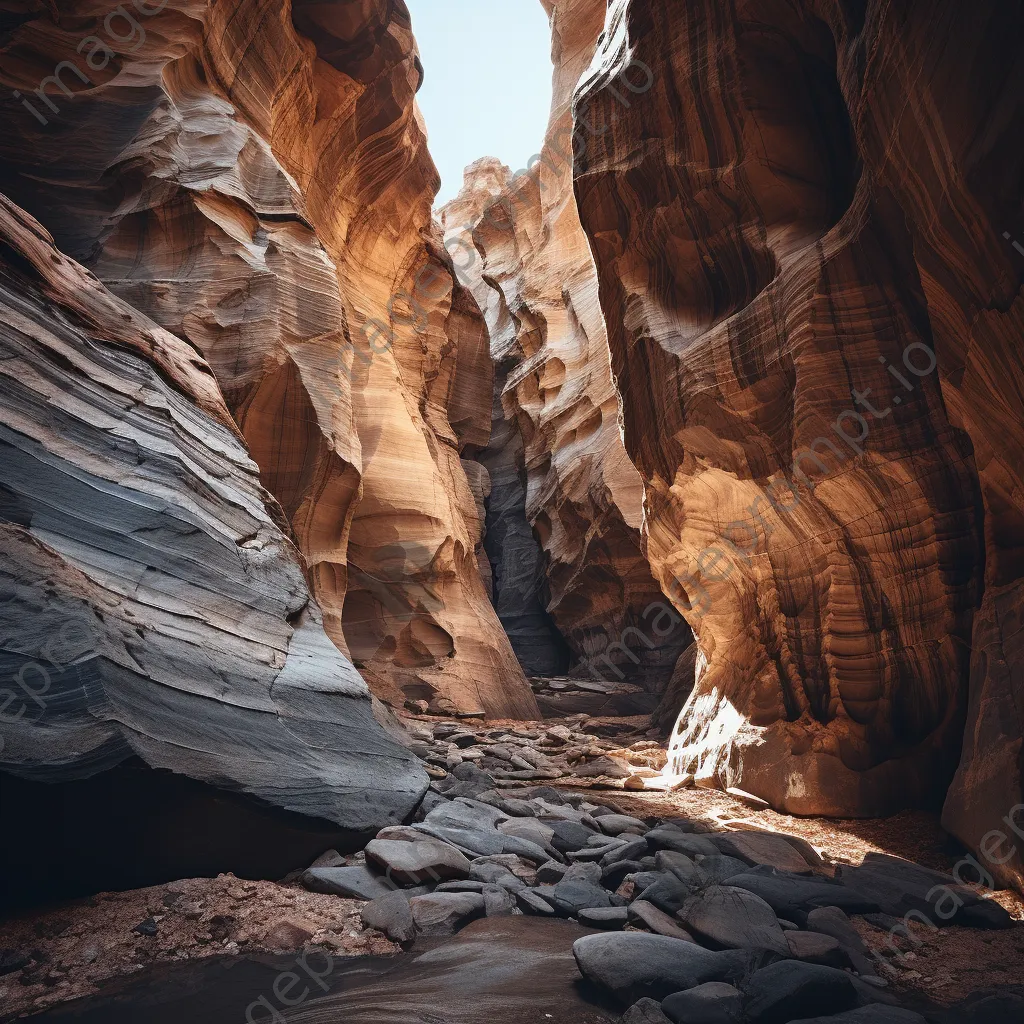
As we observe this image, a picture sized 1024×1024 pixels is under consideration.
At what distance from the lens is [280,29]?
39.4ft

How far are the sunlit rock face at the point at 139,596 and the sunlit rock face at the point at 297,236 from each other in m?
3.75

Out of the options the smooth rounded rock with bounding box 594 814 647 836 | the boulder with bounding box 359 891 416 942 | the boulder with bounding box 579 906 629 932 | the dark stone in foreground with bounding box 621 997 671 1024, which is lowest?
the smooth rounded rock with bounding box 594 814 647 836

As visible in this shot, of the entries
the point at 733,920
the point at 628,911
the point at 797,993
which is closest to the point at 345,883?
the point at 628,911

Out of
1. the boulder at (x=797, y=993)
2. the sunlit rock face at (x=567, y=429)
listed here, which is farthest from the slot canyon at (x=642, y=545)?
the sunlit rock face at (x=567, y=429)

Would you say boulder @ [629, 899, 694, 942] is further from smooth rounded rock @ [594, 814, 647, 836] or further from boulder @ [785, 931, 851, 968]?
smooth rounded rock @ [594, 814, 647, 836]

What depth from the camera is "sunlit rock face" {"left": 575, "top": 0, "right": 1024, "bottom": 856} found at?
13.0 feet

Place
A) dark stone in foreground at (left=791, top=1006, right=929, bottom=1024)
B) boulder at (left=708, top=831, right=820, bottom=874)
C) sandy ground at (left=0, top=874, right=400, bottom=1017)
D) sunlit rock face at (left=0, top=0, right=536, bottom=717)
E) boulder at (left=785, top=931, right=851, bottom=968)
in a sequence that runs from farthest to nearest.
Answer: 1. sunlit rock face at (left=0, top=0, right=536, bottom=717)
2. boulder at (left=708, top=831, right=820, bottom=874)
3. boulder at (left=785, top=931, right=851, bottom=968)
4. sandy ground at (left=0, top=874, right=400, bottom=1017)
5. dark stone in foreground at (left=791, top=1006, right=929, bottom=1024)

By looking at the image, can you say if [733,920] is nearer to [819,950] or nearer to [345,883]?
[819,950]

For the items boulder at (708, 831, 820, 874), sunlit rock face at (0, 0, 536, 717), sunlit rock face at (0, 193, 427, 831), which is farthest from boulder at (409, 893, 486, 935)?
sunlit rock face at (0, 0, 536, 717)

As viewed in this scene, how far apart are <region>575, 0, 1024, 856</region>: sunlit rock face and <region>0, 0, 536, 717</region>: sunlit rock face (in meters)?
5.06

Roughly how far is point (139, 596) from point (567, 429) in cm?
1730

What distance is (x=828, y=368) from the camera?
20.4 ft

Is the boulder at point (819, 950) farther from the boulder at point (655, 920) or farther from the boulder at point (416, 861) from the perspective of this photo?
the boulder at point (416, 861)

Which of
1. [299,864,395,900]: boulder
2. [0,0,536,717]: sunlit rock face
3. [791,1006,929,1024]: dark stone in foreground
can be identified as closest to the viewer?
[791,1006,929,1024]: dark stone in foreground
